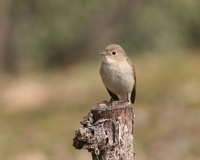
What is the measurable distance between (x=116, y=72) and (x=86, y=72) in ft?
34.8

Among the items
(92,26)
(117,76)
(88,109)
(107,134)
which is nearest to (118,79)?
(117,76)

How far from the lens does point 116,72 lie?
8.25 meters

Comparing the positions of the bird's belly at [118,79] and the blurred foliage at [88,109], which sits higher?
the blurred foliage at [88,109]

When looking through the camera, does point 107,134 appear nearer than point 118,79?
Yes

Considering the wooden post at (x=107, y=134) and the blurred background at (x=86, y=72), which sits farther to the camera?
the blurred background at (x=86, y=72)

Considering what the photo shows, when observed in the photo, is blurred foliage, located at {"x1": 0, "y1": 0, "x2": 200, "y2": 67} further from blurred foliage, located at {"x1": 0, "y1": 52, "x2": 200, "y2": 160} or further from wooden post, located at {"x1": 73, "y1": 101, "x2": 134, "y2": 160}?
wooden post, located at {"x1": 73, "y1": 101, "x2": 134, "y2": 160}

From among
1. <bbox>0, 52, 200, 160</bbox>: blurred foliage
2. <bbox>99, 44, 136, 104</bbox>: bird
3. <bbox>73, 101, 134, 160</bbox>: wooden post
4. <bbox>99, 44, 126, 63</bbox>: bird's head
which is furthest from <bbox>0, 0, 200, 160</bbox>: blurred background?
<bbox>73, 101, 134, 160</bbox>: wooden post

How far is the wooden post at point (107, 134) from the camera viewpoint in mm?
5703

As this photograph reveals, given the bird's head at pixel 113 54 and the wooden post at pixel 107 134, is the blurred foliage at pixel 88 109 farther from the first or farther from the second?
Result: the wooden post at pixel 107 134

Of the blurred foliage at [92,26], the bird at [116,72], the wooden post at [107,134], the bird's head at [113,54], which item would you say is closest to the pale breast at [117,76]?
the bird at [116,72]

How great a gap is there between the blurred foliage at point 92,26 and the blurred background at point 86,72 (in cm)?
5

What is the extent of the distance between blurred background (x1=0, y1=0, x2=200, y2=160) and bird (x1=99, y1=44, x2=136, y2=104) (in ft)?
6.30

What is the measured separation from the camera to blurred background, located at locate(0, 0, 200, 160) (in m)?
11.0

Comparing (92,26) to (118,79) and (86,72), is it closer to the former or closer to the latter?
(86,72)
